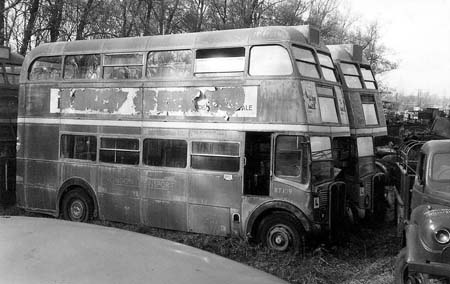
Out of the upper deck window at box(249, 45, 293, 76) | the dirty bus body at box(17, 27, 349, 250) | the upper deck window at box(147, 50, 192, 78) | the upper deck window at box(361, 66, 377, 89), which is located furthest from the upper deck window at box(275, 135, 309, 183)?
the upper deck window at box(361, 66, 377, 89)

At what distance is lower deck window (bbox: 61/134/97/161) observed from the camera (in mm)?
10164

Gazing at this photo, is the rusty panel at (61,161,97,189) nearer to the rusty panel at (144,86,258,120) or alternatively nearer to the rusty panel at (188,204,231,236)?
the rusty panel at (144,86,258,120)

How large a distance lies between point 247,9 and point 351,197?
21983 mm

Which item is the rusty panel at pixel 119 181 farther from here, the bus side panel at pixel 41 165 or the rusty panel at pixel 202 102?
the bus side panel at pixel 41 165

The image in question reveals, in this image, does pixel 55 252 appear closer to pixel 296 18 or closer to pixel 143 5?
pixel 143 5

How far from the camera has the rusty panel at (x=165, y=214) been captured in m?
9.00

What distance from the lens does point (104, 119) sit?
32.6 ft

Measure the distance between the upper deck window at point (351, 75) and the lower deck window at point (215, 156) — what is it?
156 inches

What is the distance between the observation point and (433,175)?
6.73 m

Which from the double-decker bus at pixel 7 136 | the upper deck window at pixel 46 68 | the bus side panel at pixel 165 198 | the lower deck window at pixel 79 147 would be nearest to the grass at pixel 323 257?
the bus side panel at pixel 165 198

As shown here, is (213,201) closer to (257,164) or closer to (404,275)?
(257,164)

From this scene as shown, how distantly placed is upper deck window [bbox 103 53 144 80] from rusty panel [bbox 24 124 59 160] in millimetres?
1818

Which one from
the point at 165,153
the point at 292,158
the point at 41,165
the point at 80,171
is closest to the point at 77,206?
the point at 80,171

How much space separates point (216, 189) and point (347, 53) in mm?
5226
